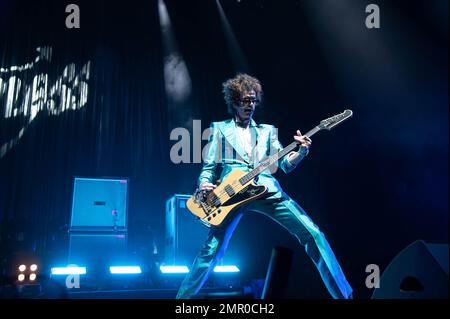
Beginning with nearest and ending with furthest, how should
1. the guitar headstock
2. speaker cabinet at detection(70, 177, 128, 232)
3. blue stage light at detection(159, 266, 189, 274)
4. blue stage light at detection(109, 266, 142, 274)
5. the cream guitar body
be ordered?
1. the cream guitar body
2. the guitar headstock
3. blue stage light at detection(109, 266, 142, 274)
4. blue stage light at detection(159, 266, 189, 274)
5. speaker cabinet at detection(70, 177, 128, 232)

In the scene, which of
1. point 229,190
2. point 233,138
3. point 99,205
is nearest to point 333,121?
point 233,138

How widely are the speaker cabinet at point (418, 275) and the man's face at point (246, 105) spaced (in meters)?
2.16

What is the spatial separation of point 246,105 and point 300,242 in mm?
1478

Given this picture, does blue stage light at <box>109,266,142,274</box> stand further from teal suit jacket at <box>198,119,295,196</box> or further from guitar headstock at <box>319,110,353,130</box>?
guitar headstock at <box>319,110,353,130</box>

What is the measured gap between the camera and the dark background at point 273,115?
5062mm

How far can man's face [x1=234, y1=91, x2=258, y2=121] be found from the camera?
4.09 meters

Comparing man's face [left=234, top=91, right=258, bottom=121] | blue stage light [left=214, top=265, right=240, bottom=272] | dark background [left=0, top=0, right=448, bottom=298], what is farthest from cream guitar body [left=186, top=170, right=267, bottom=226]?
dark background [left=0, top=0, right=448, bottom=298]

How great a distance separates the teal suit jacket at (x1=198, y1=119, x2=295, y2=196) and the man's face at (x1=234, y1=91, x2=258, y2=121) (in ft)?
0.37

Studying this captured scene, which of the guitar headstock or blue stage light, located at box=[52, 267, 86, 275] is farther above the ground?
the guitar headstock

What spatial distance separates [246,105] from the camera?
4.09 metres

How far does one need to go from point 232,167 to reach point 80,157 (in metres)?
3.64
